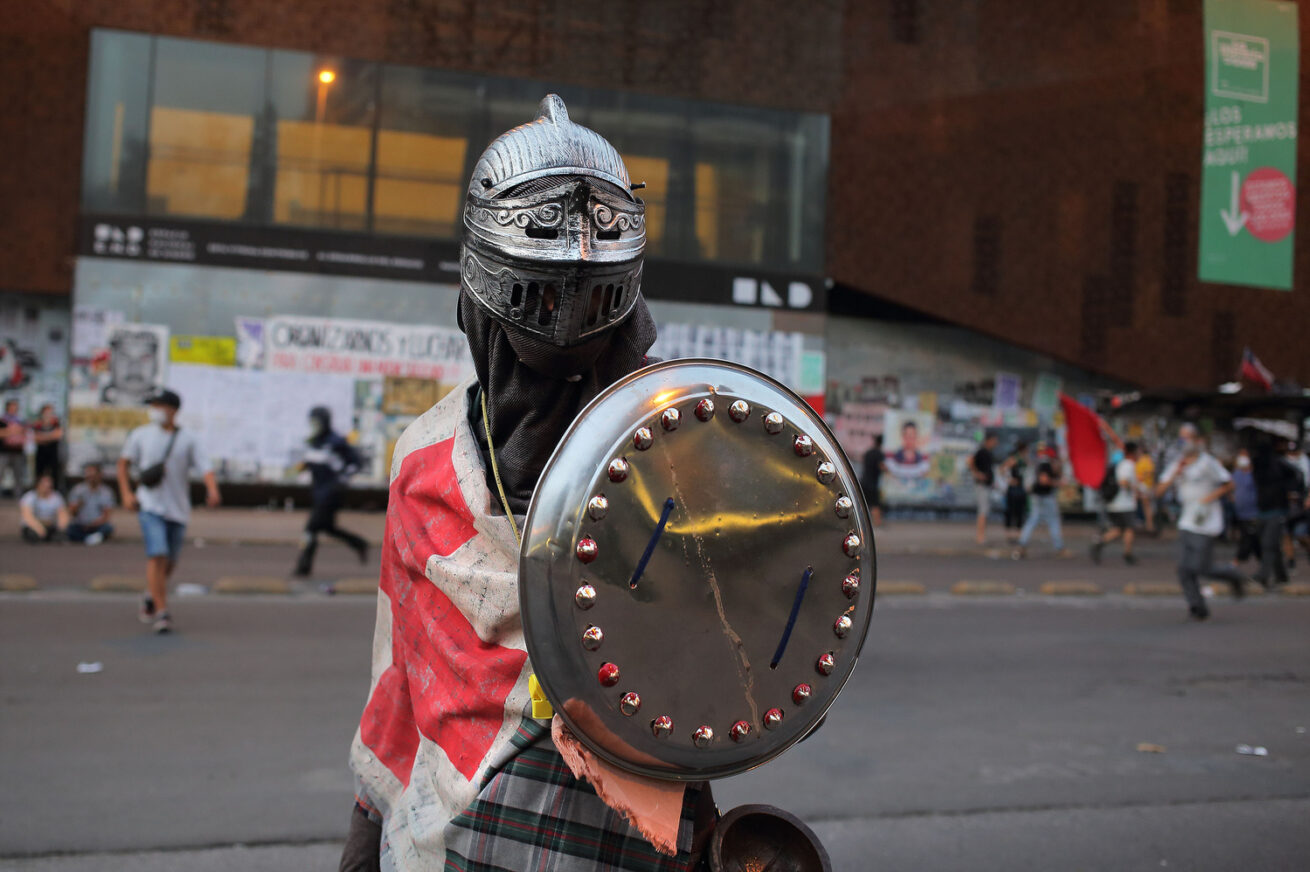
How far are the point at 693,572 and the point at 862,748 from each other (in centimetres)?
498

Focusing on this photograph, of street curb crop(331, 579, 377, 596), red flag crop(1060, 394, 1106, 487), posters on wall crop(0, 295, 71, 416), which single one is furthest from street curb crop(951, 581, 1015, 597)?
posters on wall crop(0, 295, 71, 416)

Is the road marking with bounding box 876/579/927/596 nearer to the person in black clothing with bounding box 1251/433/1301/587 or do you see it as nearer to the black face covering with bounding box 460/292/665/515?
the person in black clothing with bounding box 1251/433/1301/587

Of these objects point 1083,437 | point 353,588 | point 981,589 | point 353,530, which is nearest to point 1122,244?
point 1083,437

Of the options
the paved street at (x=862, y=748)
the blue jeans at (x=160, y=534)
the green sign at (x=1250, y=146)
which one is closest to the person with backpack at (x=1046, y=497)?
the paved street at (x=862, y=748)

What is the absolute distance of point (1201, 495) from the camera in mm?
10547

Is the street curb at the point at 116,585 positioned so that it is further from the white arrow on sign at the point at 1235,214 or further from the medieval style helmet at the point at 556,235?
the white arrow on sign at the point at 1235,214

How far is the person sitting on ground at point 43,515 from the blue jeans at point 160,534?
6.55m

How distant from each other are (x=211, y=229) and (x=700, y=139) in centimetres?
872

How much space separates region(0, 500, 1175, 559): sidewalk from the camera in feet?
49.3

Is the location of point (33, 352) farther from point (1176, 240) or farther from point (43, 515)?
point (1176, 240)

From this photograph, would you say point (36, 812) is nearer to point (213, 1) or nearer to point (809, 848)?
point (809, 848)

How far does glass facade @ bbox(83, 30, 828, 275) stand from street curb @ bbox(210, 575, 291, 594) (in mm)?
9684

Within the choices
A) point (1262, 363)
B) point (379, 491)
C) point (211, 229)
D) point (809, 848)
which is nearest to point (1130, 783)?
point (809, 848)

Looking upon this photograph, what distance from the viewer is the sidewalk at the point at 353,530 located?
15.0m
